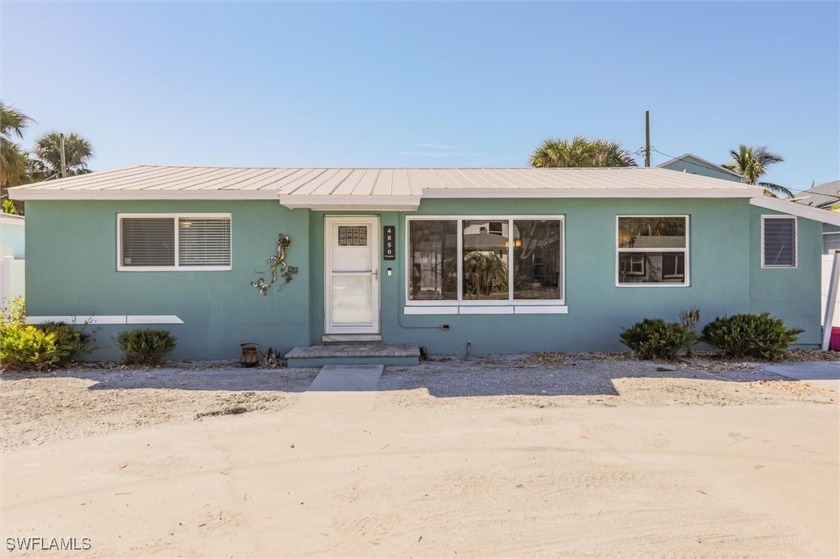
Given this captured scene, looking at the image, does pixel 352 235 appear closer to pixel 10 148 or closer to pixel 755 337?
pixel 755 337

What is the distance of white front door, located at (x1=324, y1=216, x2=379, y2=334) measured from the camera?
854cm

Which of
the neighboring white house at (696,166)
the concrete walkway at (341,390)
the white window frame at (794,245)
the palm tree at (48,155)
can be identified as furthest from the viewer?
the palm tree at (48,155)

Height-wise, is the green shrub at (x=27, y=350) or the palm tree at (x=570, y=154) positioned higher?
the palm tree at (x=570, y=154)

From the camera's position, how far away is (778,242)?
8.80m

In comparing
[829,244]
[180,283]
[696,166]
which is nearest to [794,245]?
[829,244]

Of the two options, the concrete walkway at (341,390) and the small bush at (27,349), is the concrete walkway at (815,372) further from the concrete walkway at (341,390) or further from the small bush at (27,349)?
the small bush at (27,349)

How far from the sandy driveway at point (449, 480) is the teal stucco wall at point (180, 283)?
2.43 metres

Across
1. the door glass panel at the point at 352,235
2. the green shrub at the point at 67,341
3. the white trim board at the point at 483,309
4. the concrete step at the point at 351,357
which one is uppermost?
the door glass panel at the point at 352,235

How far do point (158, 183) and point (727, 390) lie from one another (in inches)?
358

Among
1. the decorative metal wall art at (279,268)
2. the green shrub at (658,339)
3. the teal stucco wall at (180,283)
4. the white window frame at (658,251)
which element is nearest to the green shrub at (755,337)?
the green shrub at (658,339)

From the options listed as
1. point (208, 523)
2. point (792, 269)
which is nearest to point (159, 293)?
point (208, 523)

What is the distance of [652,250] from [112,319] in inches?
358

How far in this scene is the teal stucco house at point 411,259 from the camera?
26.0ft

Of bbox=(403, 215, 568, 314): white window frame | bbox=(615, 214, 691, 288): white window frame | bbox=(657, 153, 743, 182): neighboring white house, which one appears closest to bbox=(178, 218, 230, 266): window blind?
bbox=(403, 215, 568, 314): white window frame
